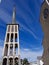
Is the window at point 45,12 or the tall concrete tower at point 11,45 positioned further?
the tall concrete tower at point 11,45

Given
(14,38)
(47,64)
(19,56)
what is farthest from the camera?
(14,38)

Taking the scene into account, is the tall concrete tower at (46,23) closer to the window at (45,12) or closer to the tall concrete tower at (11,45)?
the window at (45,12)

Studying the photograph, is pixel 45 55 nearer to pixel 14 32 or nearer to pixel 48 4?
pixel 48 4

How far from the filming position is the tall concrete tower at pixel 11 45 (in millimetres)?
53500

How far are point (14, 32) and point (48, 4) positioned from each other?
52.4m

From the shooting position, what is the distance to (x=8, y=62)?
54.2 meters

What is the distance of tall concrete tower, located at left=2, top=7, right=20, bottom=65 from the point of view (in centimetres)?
5350

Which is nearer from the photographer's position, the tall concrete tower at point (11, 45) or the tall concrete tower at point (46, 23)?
the tall concrete tower at point (46, 23)

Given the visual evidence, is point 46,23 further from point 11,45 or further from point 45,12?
point 11,45

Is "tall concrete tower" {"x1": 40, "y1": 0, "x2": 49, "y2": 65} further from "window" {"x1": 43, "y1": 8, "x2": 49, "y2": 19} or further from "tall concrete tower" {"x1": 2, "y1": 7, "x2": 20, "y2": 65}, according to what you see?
"tall concrete tower" {"x1": 2, "y1": 7, "x2": 20, "y2": 65}

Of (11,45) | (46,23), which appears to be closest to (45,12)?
(46,23)

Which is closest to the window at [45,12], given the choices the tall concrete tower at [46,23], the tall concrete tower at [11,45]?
the tall concrete tower at [46,23]

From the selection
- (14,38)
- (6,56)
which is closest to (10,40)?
(14,38)

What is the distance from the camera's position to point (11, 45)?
56.3m
